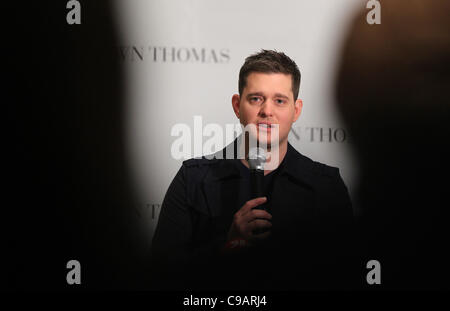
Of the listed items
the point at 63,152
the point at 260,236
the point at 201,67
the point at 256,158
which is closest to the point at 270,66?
the point at 201,67

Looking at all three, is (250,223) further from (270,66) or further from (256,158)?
(270,66)

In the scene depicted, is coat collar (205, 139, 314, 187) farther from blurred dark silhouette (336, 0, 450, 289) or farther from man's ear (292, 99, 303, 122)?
blurred dark silhouette (336, 0, 450, 289)

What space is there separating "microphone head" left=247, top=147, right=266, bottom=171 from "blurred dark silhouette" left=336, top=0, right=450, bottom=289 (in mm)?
456

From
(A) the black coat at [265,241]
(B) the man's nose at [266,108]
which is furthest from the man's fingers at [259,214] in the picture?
(B) the man's nose at [266,108]

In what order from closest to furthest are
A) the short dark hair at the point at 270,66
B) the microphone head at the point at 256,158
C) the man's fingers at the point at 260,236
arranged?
the microphone head at the point at 256,158 → the man's fingers at the point at 260,236 → the short dark hair at the point at 270,66

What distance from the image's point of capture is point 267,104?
198 cm

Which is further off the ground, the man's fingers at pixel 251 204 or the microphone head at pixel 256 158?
the microphone head at pixel 256 158

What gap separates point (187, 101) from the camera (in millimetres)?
2094

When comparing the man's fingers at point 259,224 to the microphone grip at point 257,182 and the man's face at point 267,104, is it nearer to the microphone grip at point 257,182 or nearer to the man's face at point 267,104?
the microphone grip at point 257,182

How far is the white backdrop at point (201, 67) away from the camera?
2.09 meters

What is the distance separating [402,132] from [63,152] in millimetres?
1532

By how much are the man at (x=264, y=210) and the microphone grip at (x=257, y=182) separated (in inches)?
3.7
